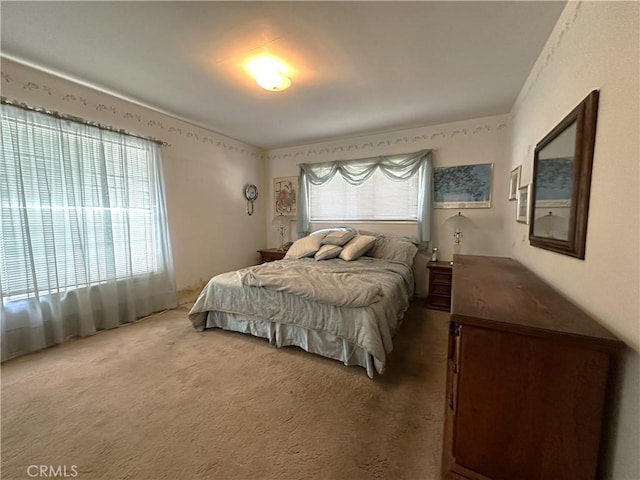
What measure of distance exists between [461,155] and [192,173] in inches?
145

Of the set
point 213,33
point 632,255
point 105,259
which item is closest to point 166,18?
point 213,33

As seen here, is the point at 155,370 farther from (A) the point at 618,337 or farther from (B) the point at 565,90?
(B) the point at 565,90

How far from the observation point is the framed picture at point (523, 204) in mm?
1989

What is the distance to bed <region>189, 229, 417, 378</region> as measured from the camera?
1924 millimetres

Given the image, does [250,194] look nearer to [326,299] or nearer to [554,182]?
[326,299]

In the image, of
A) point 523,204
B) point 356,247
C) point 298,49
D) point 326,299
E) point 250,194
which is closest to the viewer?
point 298,49

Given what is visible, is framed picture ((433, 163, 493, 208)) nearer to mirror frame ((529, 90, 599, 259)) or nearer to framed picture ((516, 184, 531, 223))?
framed picture ((516, 184, 531, 223))

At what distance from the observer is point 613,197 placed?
36.8 inches

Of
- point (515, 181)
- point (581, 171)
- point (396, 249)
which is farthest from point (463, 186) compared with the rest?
point (581, 171)

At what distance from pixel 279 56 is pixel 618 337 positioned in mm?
2464

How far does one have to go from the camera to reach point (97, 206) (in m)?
2.59

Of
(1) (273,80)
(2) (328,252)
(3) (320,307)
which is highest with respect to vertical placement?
(1) (273,80)

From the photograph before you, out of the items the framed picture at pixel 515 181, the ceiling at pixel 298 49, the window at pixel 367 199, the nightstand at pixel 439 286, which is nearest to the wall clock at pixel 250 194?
the window at pixel 367 199

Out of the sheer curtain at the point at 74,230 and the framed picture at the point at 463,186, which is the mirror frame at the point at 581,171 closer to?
the framed picture at the point at 463,186
